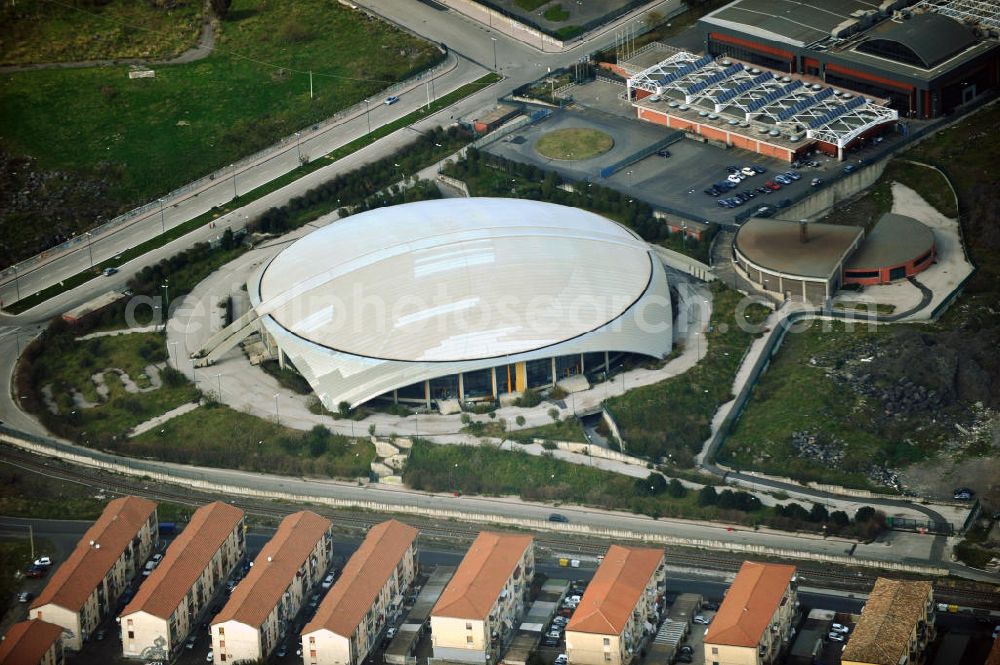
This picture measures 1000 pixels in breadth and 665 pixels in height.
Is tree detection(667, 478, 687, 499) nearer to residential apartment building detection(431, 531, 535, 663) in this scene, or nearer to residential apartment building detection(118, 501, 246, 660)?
residential apartment building detection(431, 531, 535, 663)

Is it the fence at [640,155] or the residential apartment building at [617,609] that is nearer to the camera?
the residential apartment building at [617,609]

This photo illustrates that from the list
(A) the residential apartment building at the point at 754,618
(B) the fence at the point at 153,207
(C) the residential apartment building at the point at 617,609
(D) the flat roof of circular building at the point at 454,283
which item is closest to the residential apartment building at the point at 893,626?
(A) the residential apartment building at the point at 754,618

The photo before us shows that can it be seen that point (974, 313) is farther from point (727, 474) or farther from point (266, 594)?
point (266, 594)

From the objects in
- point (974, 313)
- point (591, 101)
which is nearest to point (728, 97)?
point (591, 101)

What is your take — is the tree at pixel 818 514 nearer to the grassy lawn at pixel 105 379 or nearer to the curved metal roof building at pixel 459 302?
the curved metal roof building at pixel 459 302

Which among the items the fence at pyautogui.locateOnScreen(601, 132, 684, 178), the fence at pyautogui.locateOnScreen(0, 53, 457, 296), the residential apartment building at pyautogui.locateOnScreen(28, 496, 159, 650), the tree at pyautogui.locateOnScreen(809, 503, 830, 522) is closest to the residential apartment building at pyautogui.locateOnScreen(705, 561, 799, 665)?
→ the tree at pyautogui.locateOnScreen(809, 503, 830, 522)
